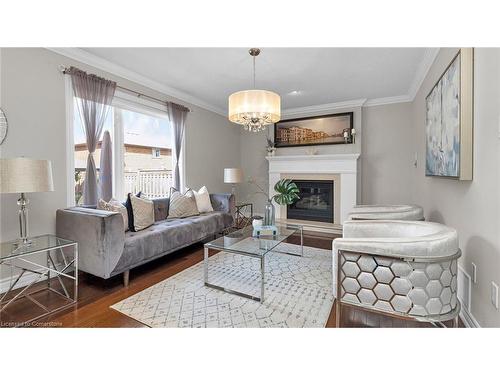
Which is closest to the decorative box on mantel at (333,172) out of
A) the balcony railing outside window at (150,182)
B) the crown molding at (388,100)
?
the crown molding at (388,100)

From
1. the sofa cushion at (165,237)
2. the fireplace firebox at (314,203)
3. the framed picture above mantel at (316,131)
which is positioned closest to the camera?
the sofa cushion at (165,237)

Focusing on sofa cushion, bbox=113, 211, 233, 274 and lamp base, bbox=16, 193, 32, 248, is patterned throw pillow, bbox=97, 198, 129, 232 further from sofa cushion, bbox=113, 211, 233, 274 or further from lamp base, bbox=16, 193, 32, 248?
lamp base, bbox=16, 193, 32, 248

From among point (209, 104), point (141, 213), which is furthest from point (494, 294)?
point (209, 104)

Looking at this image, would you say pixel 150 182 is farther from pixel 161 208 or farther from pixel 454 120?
pixel 454 120

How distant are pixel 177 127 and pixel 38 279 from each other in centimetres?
270

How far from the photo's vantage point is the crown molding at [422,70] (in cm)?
265

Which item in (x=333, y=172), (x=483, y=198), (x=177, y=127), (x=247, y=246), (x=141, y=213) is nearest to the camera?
(x=483, y=198)

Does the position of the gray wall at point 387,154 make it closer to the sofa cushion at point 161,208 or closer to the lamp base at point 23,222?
the sofa cushion at point 161,208

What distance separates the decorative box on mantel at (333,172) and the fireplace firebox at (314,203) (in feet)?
0.36

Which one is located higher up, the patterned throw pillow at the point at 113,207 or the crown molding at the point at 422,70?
the crown molding at the point at 422,70

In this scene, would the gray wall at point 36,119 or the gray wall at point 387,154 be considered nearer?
the gray wall at point 36,119

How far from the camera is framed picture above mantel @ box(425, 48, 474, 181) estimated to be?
167 centimetres

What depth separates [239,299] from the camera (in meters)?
2.07
